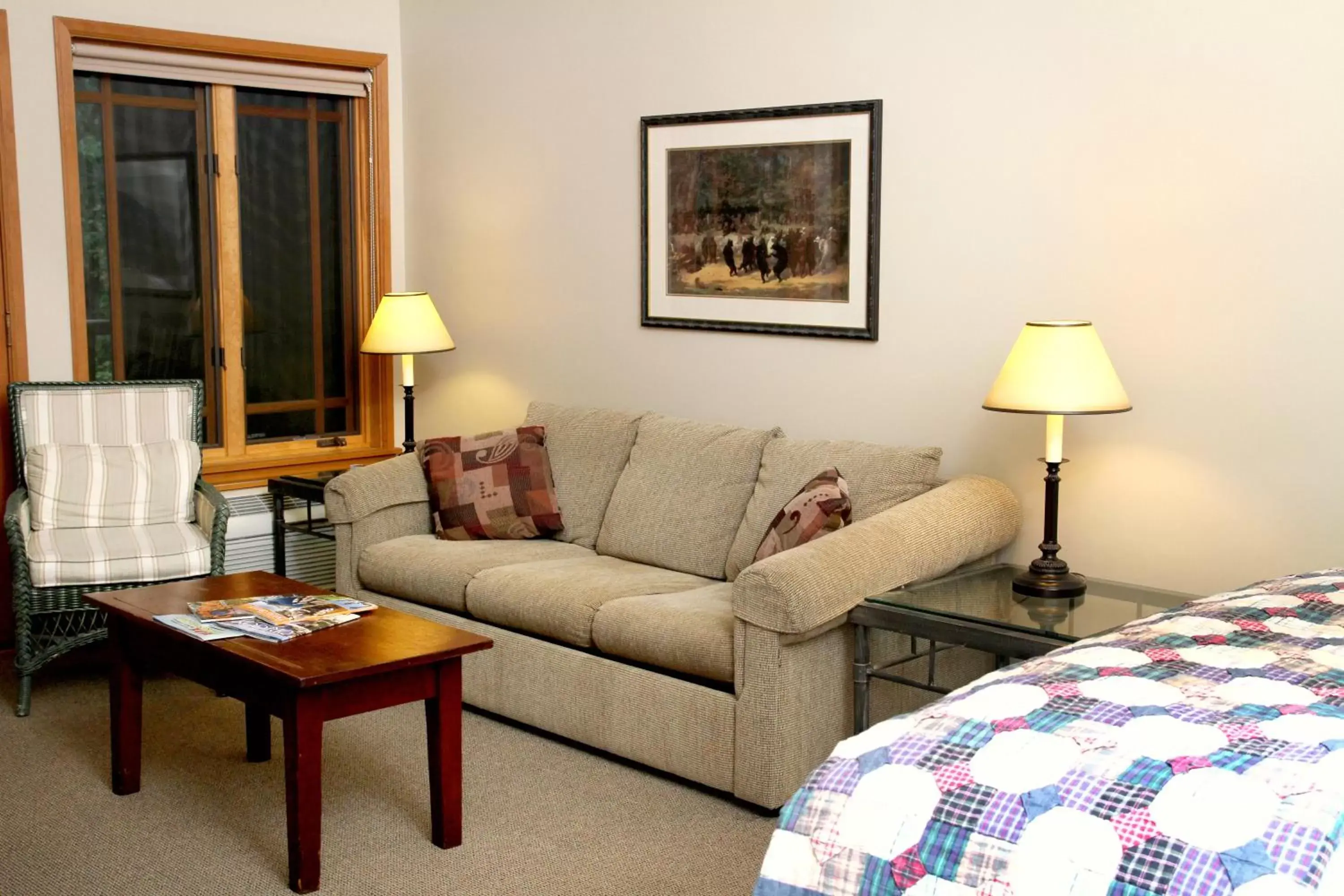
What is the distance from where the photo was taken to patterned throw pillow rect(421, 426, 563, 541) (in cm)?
454

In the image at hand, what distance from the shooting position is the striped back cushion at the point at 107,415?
14.9 feet

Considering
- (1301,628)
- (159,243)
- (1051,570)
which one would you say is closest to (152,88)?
(159,243)

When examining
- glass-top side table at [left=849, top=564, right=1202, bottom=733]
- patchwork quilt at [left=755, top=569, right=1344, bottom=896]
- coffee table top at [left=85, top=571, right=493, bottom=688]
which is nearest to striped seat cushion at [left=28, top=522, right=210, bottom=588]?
coffee table top at [left=85, top=571, right=493, bottom=688]

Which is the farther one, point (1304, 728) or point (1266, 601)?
point (1266, 601)

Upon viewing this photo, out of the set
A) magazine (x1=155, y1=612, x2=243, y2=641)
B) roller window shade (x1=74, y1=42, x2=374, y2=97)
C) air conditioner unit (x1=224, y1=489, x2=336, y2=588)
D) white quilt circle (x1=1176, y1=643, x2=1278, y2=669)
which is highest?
roller window shade (x1=74, y1=42, x2=374, y2=97)

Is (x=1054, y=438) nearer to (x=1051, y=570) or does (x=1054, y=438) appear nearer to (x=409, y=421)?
(x=1051, y=570)

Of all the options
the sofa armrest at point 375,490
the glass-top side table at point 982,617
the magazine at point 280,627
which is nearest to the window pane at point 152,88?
the sofa armrest at point 375,490

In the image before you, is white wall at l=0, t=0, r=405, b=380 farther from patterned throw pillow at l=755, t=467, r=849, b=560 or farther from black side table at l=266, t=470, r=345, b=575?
patterned throw pillow at l=755, t=467, r=849, b=560

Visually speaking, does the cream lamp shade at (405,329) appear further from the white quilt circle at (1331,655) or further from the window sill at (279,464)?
the white quilt circle at (1331,655)

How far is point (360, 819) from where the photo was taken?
10.9 ft

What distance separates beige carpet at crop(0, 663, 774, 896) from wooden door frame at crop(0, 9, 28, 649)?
76 cm

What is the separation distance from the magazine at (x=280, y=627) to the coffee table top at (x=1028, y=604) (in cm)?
128

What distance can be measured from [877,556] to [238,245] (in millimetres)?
3076

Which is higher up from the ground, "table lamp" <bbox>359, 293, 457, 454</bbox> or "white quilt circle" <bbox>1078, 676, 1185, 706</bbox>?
"table lamp" <bbox>359, 293, 457, 454</bbox>
